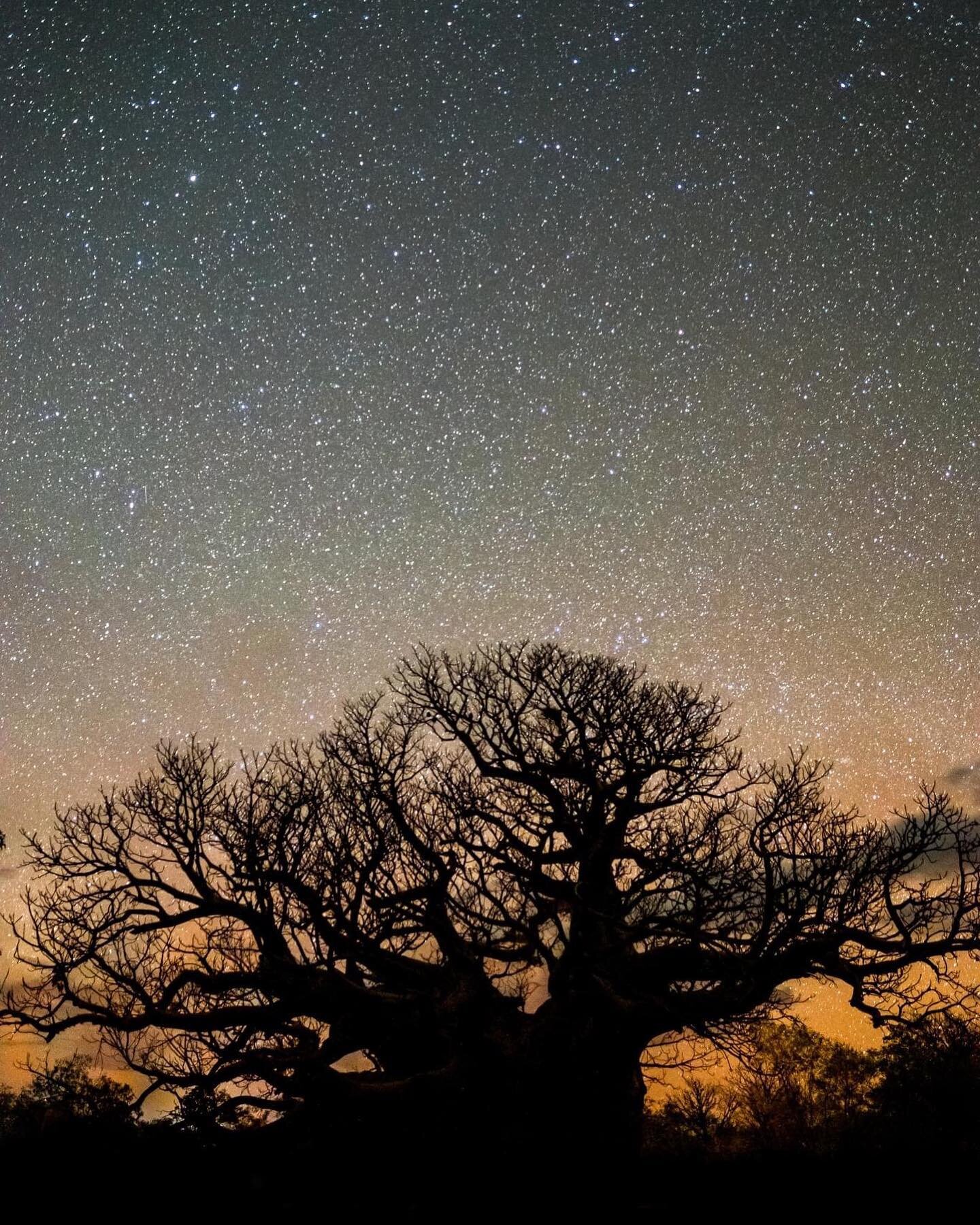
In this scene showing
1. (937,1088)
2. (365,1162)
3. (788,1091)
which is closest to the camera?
(365,1162)

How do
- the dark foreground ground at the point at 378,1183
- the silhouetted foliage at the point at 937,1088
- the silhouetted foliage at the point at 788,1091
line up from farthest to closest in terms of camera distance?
the silhouetted foliage at the point at 788,1091, the silhouetted foliage at the point at 937,1088, the dark foreground ground at the point at 378,1183

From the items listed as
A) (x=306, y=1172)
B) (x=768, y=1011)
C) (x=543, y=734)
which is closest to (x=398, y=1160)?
(x=306, y=1172)

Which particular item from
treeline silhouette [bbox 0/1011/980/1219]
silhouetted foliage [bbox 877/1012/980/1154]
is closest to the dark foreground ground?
treeline silhouette [bbox 0/1011/980/1219]

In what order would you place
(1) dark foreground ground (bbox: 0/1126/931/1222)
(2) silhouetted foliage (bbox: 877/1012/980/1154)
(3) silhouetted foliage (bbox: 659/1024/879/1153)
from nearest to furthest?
(1) dark foreground ground (bbox: 0/1126/931/1222) → (2) silhouetted foliage (bbox: 877/1012/980/1154) → (3) silhouetted foliage (bbox: 659/1024/879/1153)

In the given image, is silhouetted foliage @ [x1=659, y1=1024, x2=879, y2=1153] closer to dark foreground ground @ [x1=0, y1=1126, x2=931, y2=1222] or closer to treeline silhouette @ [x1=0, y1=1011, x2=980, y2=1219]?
treeline silhouette @ [x1=0, y1=1011, x2=980, y2=1219]

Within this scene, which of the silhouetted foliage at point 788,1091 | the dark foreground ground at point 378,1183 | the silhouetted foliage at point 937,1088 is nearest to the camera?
the dark foreground ground at point 378,1183

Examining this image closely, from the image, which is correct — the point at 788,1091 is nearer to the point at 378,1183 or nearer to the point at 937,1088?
the point at 937,1088

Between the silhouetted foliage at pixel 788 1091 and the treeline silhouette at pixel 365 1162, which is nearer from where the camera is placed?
the treeline silhouette at pixel 365 1162

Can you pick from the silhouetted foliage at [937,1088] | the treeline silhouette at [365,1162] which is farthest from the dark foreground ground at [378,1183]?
the silhouetted foliage at [937,1088]

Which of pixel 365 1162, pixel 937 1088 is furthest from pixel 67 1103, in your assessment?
pixel 937 1088

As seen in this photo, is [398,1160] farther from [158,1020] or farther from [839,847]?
[839,847]

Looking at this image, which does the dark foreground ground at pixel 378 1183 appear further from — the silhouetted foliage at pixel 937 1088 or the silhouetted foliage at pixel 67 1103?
the silhouetted foliage at pixel 937 1088

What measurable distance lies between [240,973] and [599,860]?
5.24 meters

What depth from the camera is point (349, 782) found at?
12852 mm
